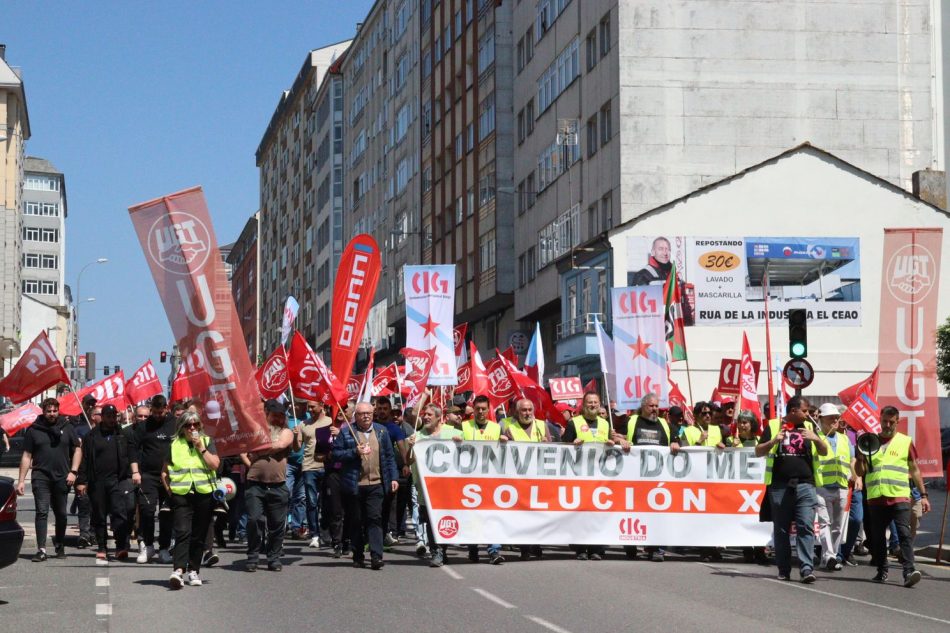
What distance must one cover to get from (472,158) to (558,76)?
10.8 meters

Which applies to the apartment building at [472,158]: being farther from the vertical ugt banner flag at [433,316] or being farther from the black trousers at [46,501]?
the black trousers at [46,501]

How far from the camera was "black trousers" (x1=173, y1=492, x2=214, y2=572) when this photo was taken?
14.4 meters

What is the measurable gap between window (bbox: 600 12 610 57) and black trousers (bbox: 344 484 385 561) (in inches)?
1233

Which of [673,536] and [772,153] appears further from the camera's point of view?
[772,153]

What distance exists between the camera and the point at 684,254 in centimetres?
4344

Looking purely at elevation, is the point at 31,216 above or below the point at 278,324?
above

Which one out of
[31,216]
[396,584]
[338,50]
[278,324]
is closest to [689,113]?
[396,584]

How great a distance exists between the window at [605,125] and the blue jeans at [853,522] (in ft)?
93.2

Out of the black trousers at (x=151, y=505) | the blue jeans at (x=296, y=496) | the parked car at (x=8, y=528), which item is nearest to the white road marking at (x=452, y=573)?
the black trousers at (x=151, y=505)

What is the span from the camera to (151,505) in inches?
667

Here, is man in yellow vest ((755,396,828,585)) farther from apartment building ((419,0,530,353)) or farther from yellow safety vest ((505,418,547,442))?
apartment building ((419,0,530,353))

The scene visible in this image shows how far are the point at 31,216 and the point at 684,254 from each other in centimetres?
12771

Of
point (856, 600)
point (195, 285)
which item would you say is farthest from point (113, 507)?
point (856, 600)

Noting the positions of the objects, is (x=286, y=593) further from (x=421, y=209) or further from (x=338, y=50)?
(x=338, y=50)
